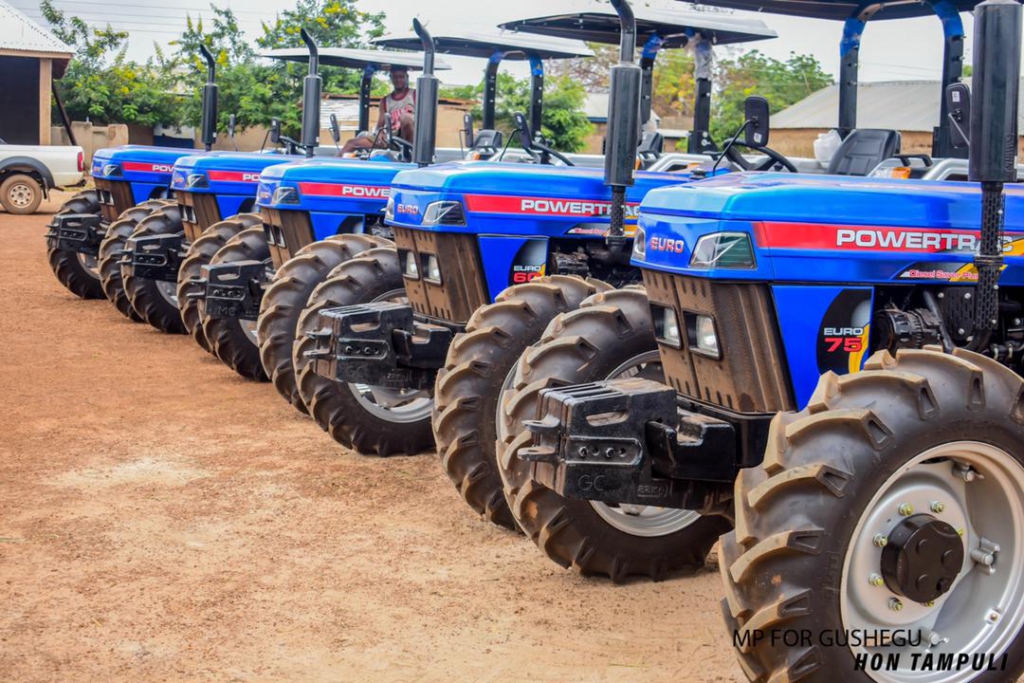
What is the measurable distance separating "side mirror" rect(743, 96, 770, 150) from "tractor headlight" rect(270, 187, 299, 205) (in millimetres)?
4100

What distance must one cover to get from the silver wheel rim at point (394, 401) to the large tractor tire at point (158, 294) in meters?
4.87

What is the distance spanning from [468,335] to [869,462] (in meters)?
2.64

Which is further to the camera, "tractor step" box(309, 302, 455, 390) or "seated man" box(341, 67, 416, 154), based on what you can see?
"seated man" box(341, 67, 416, 154)

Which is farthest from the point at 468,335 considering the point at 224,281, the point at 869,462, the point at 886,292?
the point at 224,281

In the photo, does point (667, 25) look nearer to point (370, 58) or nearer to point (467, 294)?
point (467, 294)

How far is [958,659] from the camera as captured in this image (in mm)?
4098

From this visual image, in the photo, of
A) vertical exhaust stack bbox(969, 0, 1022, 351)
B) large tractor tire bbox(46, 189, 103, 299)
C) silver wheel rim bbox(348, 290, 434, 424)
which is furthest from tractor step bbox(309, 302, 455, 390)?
large tractor tire bbox(46, 189, 103, 299)

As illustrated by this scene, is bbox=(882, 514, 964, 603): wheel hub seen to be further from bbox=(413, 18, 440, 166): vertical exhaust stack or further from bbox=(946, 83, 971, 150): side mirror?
bbox=(413, 18, 440, 166): vertical exhaust stack

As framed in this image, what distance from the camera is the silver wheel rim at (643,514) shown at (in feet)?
17.2

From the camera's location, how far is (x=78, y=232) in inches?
540

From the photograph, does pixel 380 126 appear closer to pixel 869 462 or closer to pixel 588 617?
pixel 588 617

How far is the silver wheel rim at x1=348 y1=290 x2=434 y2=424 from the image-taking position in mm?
7547

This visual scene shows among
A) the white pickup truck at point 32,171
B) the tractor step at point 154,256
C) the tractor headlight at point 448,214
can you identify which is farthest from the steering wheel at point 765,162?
the white pickup truck at point 32,171

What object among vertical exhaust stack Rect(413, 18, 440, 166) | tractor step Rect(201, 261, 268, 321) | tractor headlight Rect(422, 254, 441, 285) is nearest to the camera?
tractor headlight Rect(422, 254, 441, 285)
